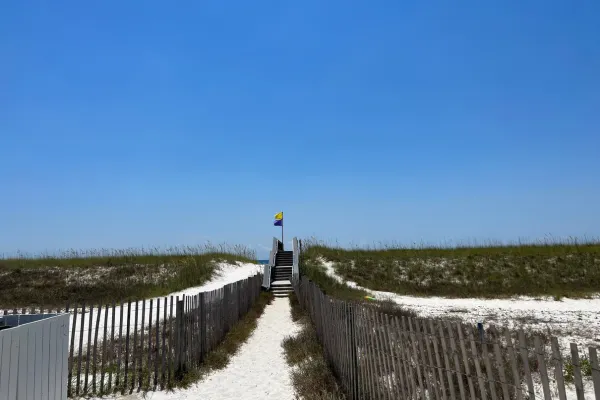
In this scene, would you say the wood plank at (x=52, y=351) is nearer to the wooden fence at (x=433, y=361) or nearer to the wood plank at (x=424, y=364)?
the wooden fence at (x=433, y=361)

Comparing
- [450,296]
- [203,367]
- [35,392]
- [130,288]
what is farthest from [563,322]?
[130,288]

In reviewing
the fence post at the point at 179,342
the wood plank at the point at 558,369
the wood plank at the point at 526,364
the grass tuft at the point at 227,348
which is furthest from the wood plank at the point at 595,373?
the fence post at the point at 179,342

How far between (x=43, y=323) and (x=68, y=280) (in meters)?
24.9

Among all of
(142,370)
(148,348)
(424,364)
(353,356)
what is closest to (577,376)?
(424,364)

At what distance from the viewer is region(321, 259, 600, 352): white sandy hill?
40.5 ft

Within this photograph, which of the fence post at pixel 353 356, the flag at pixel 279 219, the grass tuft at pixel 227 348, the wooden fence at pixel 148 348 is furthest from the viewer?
the flag at pixel 279 219

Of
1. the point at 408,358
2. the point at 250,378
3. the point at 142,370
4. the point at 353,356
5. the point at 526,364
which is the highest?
the point at 526,364

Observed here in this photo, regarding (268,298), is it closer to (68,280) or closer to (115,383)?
(68,280)

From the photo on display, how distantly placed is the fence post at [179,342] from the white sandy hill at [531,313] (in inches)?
270

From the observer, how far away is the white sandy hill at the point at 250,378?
25.2ft

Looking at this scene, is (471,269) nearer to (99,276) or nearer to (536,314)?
(536,314)

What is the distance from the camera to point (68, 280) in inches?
1034

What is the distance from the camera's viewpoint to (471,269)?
2964cm

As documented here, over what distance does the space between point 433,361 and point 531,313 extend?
1618cm
